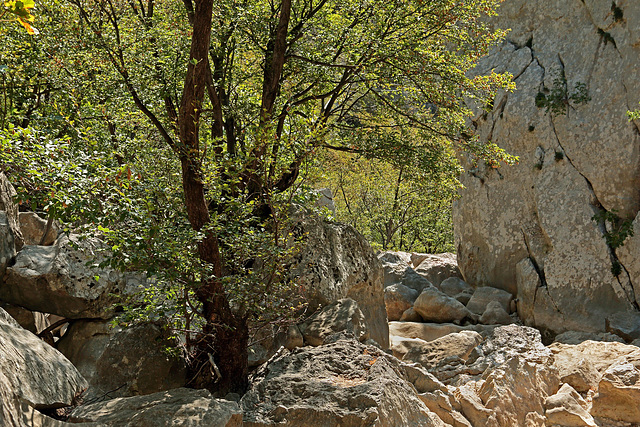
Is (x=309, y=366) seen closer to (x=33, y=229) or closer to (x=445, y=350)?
(x=445, y=350)

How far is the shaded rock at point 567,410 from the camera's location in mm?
6969

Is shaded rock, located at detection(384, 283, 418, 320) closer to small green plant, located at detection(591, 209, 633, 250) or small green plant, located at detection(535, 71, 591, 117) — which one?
small green plant, located at detection(591, 209, 633, 250)

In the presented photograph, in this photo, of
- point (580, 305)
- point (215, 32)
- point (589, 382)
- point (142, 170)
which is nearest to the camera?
point (142, 170)

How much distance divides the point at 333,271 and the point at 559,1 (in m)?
12.1

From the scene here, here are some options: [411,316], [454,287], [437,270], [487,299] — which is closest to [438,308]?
[411,316]

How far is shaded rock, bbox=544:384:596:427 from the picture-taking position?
22.9 ft

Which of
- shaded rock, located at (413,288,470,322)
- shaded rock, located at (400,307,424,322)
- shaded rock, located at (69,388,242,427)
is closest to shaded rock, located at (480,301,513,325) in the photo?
shaded rock, located at (413,288,470,322)

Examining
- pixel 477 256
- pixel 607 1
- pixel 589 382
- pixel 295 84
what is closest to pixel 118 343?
pixel 295 84

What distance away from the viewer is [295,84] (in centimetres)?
1015

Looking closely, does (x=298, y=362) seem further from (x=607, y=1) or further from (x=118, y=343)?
(x=607, y=1)

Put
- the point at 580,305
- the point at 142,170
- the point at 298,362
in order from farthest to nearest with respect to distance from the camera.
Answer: the point at 580,305
the point at 142,170
the point at 298,362

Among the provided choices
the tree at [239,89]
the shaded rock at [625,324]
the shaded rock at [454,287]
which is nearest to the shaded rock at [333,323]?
the tree at [239,89]

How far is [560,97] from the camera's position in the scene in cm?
1599

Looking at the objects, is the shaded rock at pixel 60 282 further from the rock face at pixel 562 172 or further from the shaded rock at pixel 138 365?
the rock face at pixel 562 172
